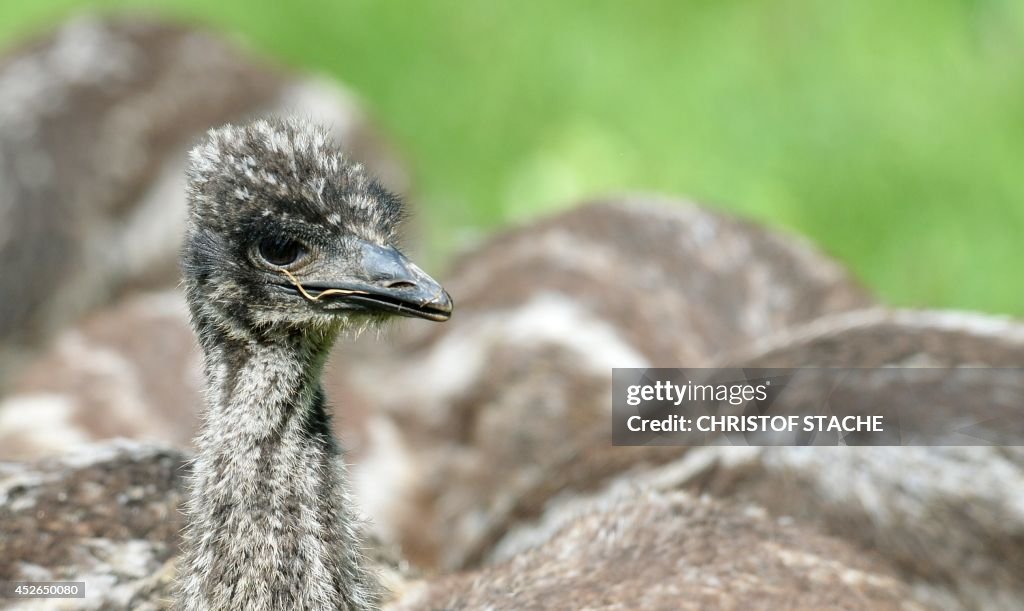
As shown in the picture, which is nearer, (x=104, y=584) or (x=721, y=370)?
(x=104, y=584)

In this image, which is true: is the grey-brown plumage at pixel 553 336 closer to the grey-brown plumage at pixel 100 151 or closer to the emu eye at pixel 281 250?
the grey-brown plumage at pixel 100 151

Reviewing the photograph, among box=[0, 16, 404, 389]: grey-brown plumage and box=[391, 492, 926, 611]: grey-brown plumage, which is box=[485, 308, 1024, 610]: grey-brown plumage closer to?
box=[391, 492, 926, 611]: grey-brown plumage

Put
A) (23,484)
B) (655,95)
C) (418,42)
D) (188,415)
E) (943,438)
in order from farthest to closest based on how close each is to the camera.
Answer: (418,42) < (655,95) < (188,415) < (943,438) < (23,484)

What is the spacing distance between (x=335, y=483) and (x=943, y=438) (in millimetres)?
1820

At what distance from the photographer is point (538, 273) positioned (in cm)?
618

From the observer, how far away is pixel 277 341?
2.73 m

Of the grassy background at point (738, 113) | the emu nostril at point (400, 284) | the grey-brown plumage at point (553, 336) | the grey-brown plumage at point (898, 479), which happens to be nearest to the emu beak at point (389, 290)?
the emu nostril at point (400, 284)

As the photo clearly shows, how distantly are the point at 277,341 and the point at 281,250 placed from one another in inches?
6.4

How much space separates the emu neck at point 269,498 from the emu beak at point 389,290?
110 millimetres

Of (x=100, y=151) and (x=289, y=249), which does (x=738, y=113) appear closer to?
(x=100, y=151)

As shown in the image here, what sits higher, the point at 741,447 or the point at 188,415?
the point at 188,415

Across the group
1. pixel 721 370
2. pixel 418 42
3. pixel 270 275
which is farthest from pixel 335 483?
pixel 418 42

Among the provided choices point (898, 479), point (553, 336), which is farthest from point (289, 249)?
point (553, 336)

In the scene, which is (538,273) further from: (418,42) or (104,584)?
(418,42)
